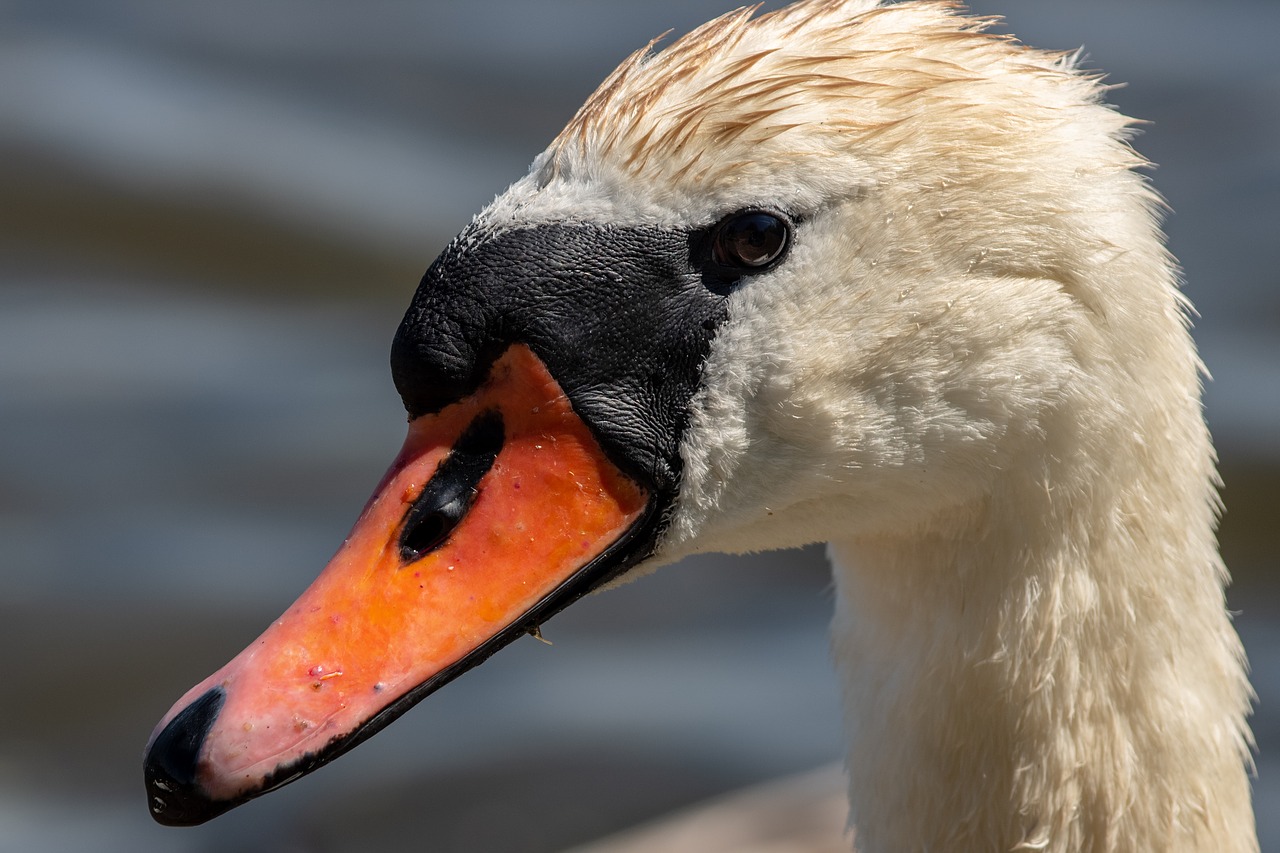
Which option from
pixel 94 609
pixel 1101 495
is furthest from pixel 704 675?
pixel 1101 495

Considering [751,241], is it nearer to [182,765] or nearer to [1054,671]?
[1054,671]

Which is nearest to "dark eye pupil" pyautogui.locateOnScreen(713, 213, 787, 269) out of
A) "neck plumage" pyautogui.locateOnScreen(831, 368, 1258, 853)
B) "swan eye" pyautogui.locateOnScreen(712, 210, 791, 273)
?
"swan eye" pyautogui.locateOnScreen(712, 210, 791, 273)

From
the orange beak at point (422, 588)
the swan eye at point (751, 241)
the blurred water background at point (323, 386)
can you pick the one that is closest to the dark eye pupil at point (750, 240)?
the swan eye at point (751, 241)

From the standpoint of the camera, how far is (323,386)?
6.51m

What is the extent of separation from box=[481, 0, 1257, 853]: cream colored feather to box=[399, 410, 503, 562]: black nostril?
0.29 metres

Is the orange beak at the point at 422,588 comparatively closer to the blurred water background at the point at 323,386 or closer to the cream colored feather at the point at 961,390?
the cream colored feather at the point at 961,390

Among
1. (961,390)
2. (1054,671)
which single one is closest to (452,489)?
(961,390)

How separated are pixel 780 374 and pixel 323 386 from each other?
407 cm

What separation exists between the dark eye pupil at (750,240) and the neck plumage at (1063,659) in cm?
49

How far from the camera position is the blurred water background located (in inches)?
211

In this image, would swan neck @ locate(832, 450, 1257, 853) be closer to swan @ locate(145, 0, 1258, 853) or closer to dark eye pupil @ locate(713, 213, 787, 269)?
swan @ locate(145, 0, 1258, 853)

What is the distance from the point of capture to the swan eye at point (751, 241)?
262 cm

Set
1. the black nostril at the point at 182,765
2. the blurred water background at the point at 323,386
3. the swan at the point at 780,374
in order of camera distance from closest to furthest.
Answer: the black nostril at the point at 182,765
the swan at the point at 780,374
the blurred water background at the point at 323,386

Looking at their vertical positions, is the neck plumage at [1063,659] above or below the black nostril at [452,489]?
below
